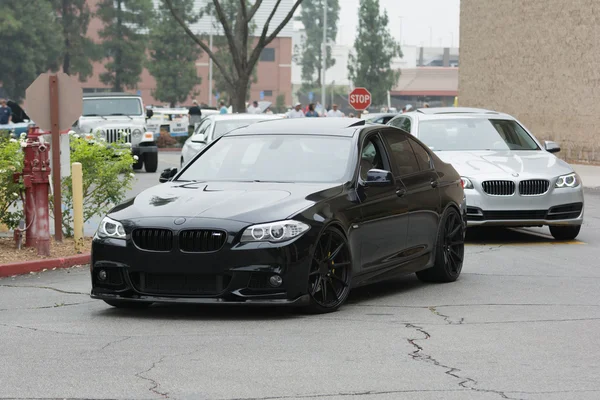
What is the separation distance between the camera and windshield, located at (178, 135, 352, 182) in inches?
380

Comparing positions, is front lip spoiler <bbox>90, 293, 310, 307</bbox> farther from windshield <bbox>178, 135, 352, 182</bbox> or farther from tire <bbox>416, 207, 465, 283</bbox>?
tire <bbox>416, 207, 465, 283</bbox>

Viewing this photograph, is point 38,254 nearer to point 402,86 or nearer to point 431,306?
point 431,306

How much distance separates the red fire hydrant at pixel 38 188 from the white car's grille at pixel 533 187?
549 centimetres

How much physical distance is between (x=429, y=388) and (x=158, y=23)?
270ft

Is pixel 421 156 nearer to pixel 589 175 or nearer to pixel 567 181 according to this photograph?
pixel 567 181

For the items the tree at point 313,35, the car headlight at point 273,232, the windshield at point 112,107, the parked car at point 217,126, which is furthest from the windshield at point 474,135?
the tree at point 313,35

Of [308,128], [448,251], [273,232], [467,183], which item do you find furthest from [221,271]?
[467,183]

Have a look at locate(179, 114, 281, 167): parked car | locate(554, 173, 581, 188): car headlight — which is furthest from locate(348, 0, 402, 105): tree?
locate(554, 173, 581, 188): car headlight

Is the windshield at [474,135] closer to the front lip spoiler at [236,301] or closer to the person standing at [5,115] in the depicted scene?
the front lip spoiler at [236,301]

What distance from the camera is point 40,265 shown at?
11.9 meters

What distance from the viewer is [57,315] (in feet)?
30.0

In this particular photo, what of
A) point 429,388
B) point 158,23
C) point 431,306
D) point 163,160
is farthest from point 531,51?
point 158,23

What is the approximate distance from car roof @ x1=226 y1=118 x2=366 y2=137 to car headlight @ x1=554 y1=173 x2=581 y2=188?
448cm

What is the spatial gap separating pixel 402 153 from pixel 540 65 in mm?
26436
